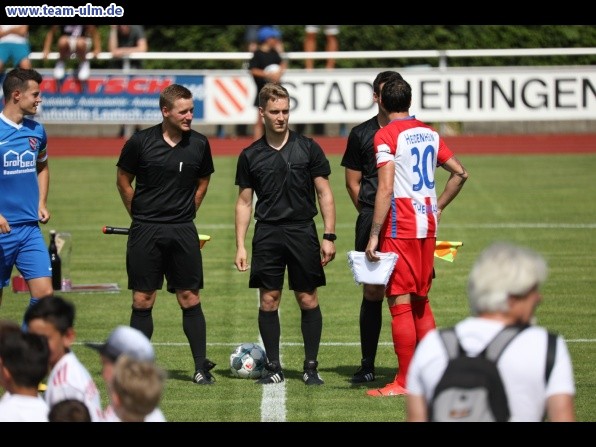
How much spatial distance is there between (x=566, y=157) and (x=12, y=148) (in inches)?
638

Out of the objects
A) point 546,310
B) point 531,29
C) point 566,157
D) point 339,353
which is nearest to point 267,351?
point 339,353

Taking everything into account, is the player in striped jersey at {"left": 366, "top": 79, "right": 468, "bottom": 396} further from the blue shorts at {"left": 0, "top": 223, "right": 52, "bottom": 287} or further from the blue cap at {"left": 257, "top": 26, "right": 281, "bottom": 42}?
the blue cap at {"left": 257, "top": 26, "right": 281, "bottom": 42}

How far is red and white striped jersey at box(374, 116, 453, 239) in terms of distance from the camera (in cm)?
848

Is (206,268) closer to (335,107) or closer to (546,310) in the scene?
(546,310)

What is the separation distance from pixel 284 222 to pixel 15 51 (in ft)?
48.2

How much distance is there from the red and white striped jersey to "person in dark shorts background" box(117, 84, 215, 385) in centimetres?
155

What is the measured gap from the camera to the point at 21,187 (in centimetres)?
923

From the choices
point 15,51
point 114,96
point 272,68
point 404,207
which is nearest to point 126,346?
point 404,207

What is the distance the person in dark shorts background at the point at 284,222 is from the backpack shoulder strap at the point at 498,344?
15.2 feet

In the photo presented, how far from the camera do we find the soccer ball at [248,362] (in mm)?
9477

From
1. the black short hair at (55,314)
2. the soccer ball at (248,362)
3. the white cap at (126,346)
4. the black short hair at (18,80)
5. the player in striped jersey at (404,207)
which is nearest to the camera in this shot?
the white cap at (126,346)

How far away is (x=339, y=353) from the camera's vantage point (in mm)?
10375

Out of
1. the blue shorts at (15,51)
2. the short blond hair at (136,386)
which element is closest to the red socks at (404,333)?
the short blond hair at (136,386)

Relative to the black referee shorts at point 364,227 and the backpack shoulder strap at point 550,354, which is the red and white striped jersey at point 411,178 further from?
the backpack shoulder strap at point 550,354
